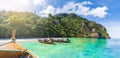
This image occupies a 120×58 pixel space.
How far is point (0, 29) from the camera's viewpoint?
31.6 m

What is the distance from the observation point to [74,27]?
53812 mm

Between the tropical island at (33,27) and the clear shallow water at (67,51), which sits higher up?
the tropical island at (33,27)

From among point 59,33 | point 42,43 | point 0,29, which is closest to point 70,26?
point 59,33

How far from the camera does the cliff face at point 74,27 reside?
154ft

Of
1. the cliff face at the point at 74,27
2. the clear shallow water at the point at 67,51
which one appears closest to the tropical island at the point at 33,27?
the cliff face at the point at 74,27

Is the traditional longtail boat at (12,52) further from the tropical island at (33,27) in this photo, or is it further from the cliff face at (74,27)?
the cliff face at (74,27)

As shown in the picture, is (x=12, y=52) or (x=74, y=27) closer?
(x=12, y=52)

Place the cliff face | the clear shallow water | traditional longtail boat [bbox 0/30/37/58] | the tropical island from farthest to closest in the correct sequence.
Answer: the cliff face < the tropical island < the clear shallow water < traditional longtail boat [bbox 0/30/37/58]

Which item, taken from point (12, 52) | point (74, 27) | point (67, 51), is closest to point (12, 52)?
point (12, 52)

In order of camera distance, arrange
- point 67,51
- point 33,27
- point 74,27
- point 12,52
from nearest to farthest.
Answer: point 12,52 → point 67,51 → point 33,27 → point 74,27

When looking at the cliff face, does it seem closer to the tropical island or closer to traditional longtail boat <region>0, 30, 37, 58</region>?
the tropical island

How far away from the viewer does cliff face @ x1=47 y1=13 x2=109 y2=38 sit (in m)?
47.0

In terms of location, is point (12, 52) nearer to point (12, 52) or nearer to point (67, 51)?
point (12, 52)

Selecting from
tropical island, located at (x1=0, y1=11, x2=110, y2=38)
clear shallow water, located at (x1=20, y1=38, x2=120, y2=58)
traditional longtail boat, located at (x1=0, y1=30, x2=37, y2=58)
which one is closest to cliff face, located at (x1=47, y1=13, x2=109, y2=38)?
tropical island, located at (x1=0, y1=11, x2=110, y2=38)
